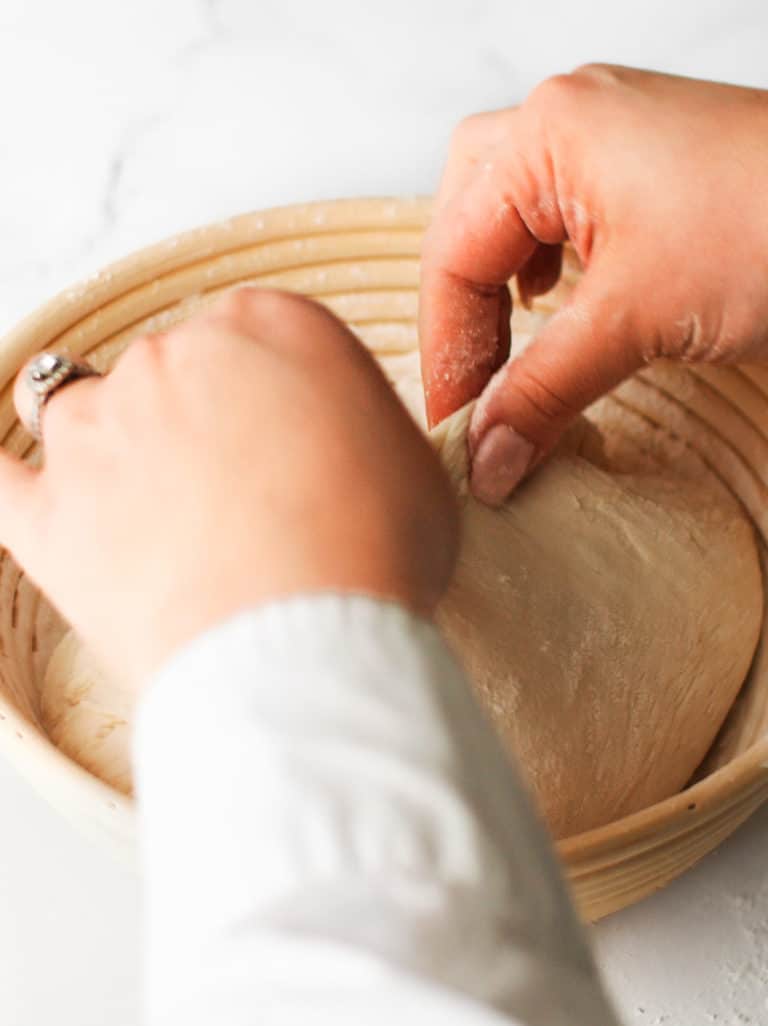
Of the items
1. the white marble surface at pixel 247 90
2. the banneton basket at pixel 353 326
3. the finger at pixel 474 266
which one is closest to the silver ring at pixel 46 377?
the banneton basket at pixel 353 326

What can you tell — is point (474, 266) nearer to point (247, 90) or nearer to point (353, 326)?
point (353, 326)

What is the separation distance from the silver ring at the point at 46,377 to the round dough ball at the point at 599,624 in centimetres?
21

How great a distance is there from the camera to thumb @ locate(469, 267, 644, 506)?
24.1 inches

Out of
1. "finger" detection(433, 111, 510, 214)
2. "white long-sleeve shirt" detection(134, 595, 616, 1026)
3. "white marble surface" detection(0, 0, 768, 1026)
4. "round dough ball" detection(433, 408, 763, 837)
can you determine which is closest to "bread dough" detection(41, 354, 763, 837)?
"round dough ball" detection(433, 408, 763, 837)

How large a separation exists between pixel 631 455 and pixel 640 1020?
0.35 m

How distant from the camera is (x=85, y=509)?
0.38 meters

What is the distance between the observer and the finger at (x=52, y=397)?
43cm

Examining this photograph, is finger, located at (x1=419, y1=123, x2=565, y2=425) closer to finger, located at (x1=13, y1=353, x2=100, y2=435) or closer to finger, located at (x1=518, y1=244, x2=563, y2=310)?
finger, located at (x1=518, y1=244, x2=563, y2=310)

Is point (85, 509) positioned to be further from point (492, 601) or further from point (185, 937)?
point (492, 601)

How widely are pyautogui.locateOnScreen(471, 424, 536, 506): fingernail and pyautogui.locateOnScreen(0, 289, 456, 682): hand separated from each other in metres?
0.24

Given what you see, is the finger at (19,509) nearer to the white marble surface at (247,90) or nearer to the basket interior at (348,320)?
the basket interior at (348,320)

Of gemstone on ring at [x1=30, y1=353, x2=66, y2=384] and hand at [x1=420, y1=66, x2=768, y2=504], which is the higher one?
gemstone on ring at [x1=30, y1=353, x2=66, y2=384]

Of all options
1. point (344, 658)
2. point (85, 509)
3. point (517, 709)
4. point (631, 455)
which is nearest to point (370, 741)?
point (344, 658)

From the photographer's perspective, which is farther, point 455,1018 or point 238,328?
point 238,328
